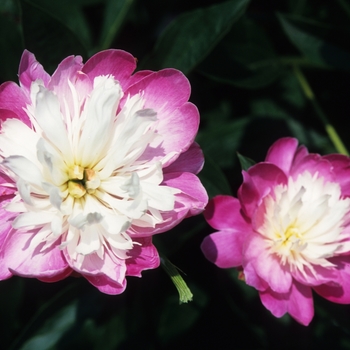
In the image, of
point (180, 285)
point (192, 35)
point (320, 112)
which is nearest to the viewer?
point (180, 285)

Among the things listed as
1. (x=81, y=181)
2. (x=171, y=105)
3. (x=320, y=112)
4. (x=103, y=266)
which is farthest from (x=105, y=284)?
(x=320, y=112)

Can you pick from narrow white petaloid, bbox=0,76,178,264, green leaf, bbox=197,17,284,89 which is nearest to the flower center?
narrow white petaloid, bbox=0,76,178,264

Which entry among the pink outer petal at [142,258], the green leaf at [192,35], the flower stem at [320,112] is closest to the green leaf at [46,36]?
the green leaf at [192,35]

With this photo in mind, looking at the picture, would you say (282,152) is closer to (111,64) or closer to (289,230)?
(289,230)

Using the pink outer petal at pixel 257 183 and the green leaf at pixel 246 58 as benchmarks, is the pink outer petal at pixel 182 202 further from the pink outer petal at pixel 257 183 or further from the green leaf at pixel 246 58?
the green leaf at pixel 246 58

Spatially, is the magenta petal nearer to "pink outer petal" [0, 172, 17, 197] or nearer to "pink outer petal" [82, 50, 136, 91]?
"pink outer petal" [0, 172, 17, 197]
